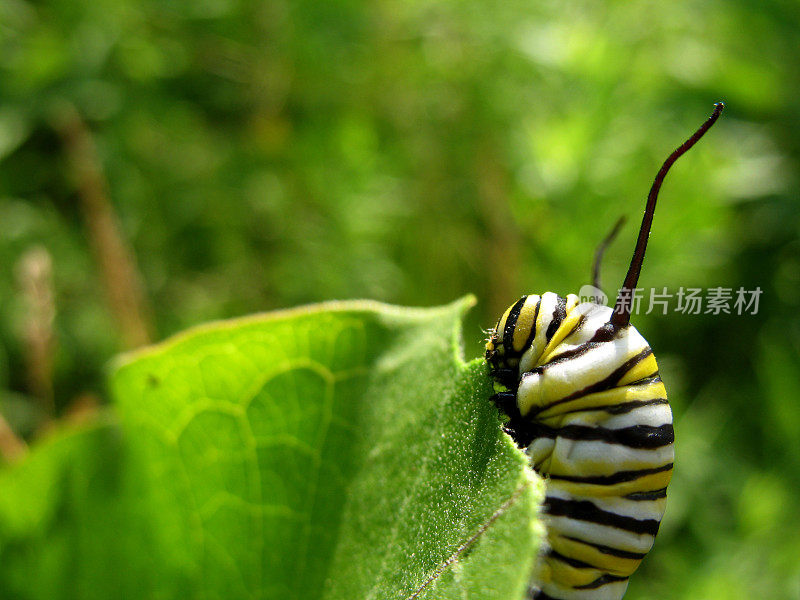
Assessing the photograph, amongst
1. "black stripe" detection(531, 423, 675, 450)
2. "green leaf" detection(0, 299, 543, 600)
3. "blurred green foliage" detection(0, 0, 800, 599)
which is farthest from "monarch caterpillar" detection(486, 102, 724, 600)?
"blurred green foliage" detection(0, 0, 800, 599)

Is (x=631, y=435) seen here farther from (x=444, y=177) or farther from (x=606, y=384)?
(x=444, y=177)

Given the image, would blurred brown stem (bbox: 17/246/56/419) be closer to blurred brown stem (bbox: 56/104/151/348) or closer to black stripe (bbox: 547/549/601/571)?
blurred brown stem (bbox: 56/104/151/348)

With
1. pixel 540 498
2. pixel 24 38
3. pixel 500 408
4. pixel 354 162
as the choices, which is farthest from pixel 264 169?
pixel 540 498

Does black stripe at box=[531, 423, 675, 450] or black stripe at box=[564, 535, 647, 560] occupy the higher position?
black stripe at box=[531, 423, 675, 450]

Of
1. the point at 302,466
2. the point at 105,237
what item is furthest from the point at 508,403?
the point at 105,237

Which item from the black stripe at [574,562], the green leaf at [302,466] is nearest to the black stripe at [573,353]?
the green leaf at [302,466]

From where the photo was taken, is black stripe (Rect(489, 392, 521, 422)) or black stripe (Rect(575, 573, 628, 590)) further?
black stripe (Rect(575, 573, 628, 590))
